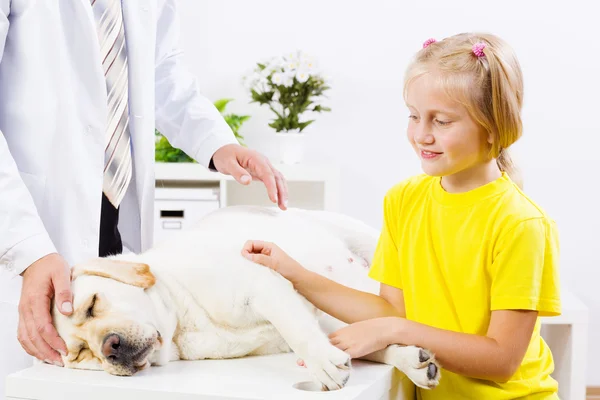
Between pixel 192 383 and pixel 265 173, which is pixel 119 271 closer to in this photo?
pixel 192 383

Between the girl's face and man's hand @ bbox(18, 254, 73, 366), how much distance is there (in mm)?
533

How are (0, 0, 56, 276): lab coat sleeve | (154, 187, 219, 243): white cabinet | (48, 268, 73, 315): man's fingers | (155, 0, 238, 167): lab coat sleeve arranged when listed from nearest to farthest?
(48, 268, 73, 315): man's fingers < (0, 0, 56, 276): lab coat sleeve < (155, 0, 238, 167): lab coat sleeve < (154, 187, 219, 243): white cabinet

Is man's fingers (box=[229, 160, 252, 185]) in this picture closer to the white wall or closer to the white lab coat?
the white lab coat

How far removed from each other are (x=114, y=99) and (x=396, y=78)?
211 centimetres

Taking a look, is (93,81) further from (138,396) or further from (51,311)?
(138,396)

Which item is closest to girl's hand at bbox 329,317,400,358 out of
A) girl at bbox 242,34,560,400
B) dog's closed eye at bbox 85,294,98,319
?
girl at bbox 242,34,560,400

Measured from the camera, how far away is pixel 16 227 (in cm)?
115

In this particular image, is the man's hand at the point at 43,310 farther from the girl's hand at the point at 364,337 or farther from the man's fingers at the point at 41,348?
the girl's hand at the point at 364,337

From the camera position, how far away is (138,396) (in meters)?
0.90

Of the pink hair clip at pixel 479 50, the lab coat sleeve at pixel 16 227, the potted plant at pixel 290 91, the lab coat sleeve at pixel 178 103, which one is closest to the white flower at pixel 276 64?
the potted plant at pixel 290 91

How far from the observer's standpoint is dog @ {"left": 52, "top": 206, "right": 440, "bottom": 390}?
3.23 ft

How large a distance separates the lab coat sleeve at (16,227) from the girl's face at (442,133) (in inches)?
22.6

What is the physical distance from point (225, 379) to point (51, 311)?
27cm

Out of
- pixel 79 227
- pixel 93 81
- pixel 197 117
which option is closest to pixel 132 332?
pixel 79 227
